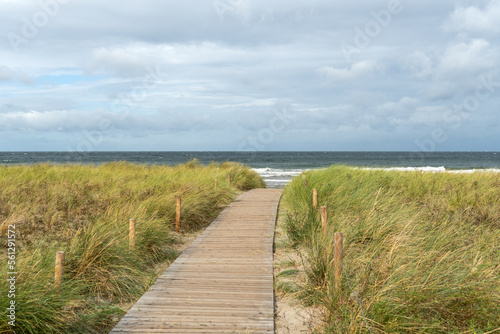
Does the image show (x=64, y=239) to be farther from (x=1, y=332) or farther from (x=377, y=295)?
(x=377, y=295)

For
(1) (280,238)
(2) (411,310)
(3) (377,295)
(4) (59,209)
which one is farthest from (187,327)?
(4) (59,209)

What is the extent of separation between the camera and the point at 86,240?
597 cm

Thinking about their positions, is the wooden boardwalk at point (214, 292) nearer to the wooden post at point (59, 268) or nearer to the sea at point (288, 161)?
the wooden post at point (59, 268)

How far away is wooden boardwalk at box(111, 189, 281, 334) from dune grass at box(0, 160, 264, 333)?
0.41 m

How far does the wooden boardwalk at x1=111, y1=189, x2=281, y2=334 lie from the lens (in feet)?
14.7

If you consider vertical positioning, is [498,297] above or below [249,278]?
above

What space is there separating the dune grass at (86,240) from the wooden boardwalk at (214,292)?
0.41 meters

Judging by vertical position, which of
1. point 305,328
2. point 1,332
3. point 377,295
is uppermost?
point 377,295

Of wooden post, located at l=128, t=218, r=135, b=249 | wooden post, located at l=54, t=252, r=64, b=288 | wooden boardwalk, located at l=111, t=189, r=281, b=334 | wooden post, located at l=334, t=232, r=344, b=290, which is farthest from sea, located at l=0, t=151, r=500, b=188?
wooden post, located at l=54, t=252, r=64, b=288

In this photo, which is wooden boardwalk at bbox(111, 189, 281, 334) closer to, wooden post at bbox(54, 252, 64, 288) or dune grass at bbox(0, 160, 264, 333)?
dune grass at bbox(0, 160, 264, 333)

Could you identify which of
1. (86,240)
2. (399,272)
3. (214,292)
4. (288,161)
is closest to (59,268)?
(86,240)

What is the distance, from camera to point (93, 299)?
5.38 m

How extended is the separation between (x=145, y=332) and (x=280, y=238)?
5173mm

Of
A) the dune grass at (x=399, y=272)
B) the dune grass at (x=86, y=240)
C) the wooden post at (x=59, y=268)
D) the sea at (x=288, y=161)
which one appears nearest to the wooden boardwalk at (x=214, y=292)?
the dune grass at (x=86, y=240)
